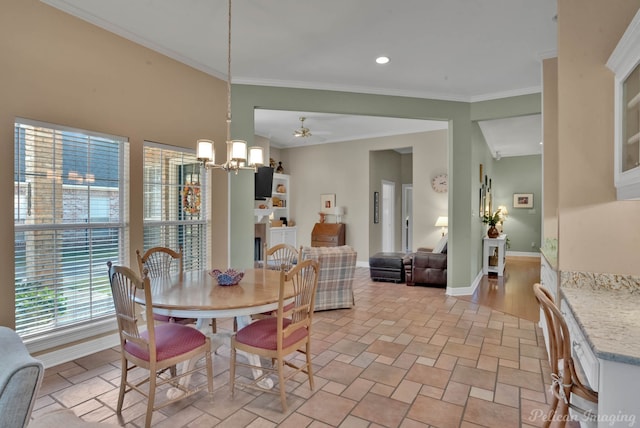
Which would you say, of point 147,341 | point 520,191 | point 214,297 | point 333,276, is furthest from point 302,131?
point 520,191

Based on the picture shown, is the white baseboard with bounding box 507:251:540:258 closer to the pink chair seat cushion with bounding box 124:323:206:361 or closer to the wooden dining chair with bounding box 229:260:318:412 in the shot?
the wooden dining chair with bounding box 229:260:318:412

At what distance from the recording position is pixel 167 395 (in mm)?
2352

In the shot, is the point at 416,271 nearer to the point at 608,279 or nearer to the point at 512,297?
the point at 512,297

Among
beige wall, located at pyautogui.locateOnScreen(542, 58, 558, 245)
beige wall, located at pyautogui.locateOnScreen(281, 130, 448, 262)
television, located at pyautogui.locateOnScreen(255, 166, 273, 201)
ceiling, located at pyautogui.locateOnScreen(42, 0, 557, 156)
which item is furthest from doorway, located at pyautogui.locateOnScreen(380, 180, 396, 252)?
beige wall, located at pyautogui.locateOnScreen(542, 58, 558, 245)

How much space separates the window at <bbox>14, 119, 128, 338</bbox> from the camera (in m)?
2.66

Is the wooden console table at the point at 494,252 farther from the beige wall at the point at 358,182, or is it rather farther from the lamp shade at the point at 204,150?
the lamp shade at the point at 204,150

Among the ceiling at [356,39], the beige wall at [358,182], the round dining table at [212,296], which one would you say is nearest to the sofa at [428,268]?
the beige wall at [358,182]

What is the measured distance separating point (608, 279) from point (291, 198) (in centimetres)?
719

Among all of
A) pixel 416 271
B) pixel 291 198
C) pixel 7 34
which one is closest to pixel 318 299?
pixel 416 271

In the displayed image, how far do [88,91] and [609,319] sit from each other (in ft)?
13.2

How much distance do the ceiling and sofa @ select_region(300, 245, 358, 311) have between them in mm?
2257

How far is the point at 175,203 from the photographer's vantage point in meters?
3.81

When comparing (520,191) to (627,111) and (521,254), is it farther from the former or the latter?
(627,111)

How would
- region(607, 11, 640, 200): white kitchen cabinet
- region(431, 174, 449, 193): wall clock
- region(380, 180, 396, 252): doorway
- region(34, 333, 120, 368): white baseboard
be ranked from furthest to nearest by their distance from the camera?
region(380, 180, 396, 252): doorway
region(431, 174, 449, 193): wall clock
region(34, 333, 120, 368): white baseboard
region(607, 11, 640, 200): white kitchen cabinet
